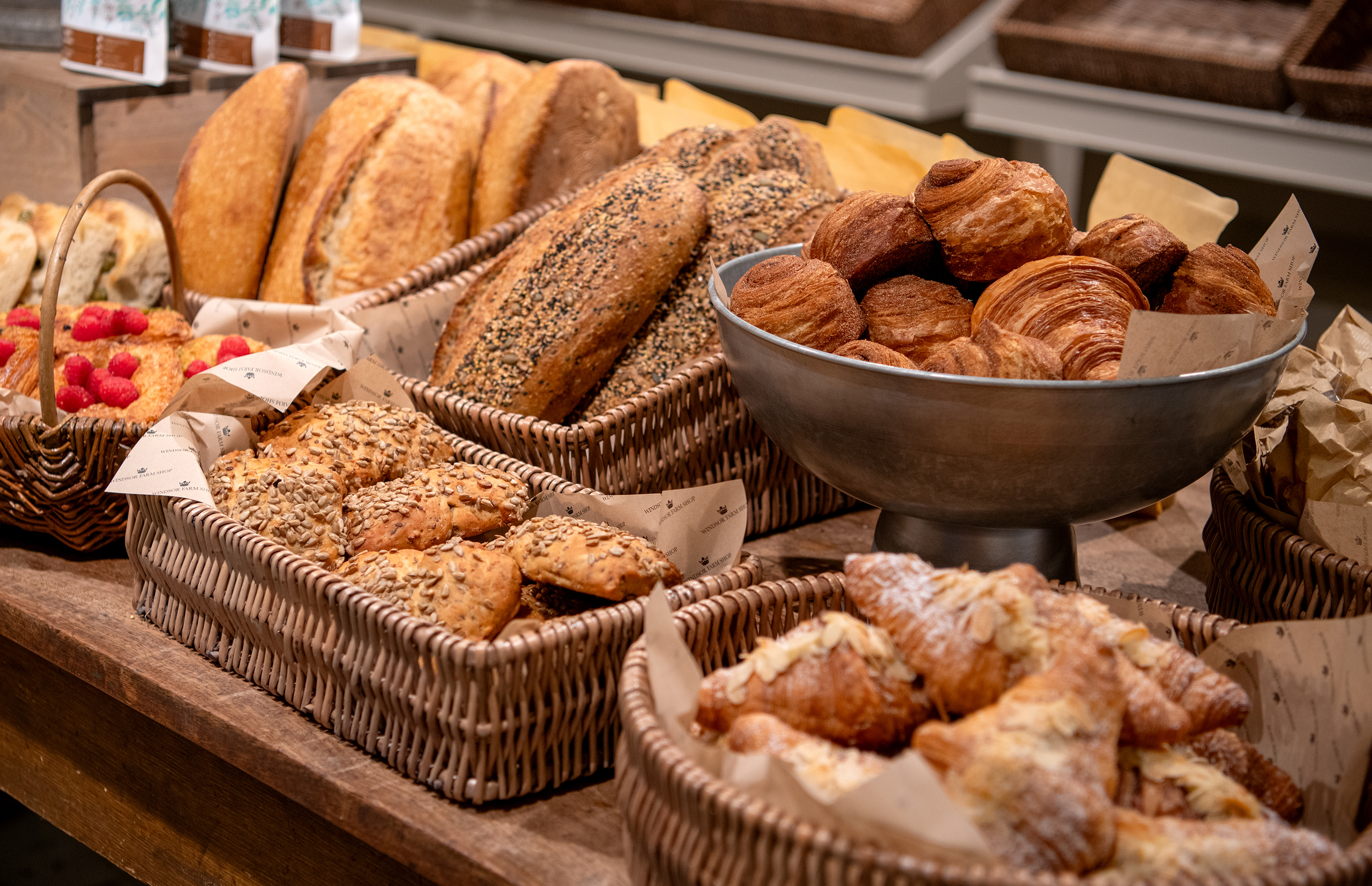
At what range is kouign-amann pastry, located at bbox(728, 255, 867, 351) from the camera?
3.53 feet

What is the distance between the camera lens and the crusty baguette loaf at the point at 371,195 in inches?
71.8

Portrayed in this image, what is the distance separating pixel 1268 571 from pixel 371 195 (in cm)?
140

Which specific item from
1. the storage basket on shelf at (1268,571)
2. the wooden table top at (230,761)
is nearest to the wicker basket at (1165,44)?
the wooden table top at (230,761)

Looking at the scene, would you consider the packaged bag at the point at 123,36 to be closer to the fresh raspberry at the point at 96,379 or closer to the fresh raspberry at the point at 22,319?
the fresh raspberry at the point at 22,319

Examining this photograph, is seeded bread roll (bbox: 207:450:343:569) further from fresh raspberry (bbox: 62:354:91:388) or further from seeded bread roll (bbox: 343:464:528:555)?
fresh raspberry (bbox: 62:354:91:388)

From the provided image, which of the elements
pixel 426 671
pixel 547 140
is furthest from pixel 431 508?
pixel 547 140

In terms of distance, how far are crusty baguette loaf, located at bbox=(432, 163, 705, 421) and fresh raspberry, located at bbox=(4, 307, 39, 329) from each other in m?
0.58

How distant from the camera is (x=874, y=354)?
101cm

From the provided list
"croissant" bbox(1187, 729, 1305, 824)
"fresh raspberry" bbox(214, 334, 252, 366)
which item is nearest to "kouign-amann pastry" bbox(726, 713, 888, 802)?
"croissant" bbox(1187, 729, 1305, 824)

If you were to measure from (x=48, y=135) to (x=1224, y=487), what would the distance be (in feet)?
6.41

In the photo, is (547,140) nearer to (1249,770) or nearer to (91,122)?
(91,122)

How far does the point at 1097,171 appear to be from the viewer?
3352mm

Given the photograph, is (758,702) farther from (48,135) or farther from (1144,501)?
(48,135)

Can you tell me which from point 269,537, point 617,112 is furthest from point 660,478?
point 617,112
